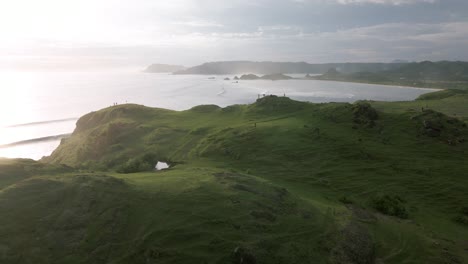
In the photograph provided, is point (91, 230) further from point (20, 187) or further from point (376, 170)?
point (376, 170)

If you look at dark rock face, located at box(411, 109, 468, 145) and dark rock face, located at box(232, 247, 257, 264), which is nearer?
dark rock face, located at box(232, 247, 257, 264)

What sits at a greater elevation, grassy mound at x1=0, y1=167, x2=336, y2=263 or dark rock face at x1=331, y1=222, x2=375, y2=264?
grassy mound at x1=0, y1=167, x2=336, y2=263

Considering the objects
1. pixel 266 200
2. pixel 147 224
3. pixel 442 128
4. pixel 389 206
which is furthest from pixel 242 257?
pixel 442 128

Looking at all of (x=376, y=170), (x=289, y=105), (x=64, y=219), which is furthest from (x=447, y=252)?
(x=289, y=105)

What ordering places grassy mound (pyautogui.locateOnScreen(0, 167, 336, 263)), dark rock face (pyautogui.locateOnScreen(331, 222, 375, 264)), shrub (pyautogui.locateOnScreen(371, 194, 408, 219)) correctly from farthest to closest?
1. shrub (pyautogui.locateOnScreen(371, 194, 408, 219))
2. dark rock face (pyautogui.locateOnScreen(331, 222, 375, 264))
3. grassy mound (pyautogui.locateOnScreen(0, 167, 336, 263))

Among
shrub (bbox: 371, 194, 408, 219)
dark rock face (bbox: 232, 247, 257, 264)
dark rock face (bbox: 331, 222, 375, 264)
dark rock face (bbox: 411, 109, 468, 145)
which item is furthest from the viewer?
dark rock face (bbox: 411, 109, 468, 145)

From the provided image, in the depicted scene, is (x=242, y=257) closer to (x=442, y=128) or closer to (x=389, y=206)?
(x=389, y=206)

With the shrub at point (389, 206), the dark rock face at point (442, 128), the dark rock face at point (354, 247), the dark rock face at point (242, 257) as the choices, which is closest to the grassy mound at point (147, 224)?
the dark rock face at point (242, 257)

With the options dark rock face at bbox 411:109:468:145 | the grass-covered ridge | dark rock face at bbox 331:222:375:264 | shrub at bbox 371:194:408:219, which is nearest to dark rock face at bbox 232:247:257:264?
the grass-covered ridge

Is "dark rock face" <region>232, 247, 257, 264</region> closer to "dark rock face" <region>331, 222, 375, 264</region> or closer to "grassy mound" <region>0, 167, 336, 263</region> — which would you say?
"grassy mound" <region>0, 167, 336, 263</region>
